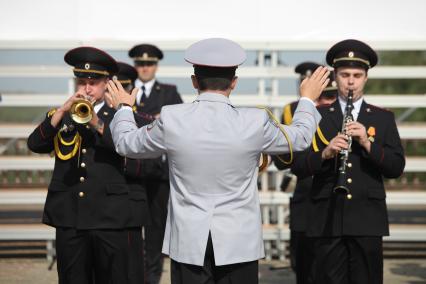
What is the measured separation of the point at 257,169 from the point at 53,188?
5.83 ft

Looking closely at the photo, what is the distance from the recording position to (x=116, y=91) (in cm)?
480

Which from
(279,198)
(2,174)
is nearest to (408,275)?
(279,198)

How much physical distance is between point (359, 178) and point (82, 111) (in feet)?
→ 6.13

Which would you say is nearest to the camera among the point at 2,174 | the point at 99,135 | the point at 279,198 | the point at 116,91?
the point at 116,91

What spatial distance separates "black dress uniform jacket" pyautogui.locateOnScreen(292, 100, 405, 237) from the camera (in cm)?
567

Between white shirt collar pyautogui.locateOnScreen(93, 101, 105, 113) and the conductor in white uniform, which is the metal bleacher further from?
the conductor in white uniform

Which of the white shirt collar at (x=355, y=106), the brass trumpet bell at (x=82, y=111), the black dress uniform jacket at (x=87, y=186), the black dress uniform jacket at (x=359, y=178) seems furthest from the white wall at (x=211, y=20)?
the brass trumpet bell at (x=82, y=111)

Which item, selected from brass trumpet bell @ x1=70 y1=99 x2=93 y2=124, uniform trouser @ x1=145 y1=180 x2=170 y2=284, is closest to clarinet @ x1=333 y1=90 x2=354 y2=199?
brass trumpet bell @ x1=70 y1=99 x2=93 y2=124

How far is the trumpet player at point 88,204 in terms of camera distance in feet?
18.6

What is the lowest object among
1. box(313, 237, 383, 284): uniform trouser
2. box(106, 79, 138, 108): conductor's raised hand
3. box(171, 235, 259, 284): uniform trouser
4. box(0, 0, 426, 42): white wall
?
box(313, 237, 383, 284): uniform trouser

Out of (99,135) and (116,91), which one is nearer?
(116,91)

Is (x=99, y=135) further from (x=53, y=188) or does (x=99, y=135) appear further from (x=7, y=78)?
(x=7, y=78)

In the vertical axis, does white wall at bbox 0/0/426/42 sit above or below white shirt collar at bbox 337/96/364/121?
above

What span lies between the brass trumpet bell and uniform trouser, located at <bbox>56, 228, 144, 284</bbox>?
0.79 m
